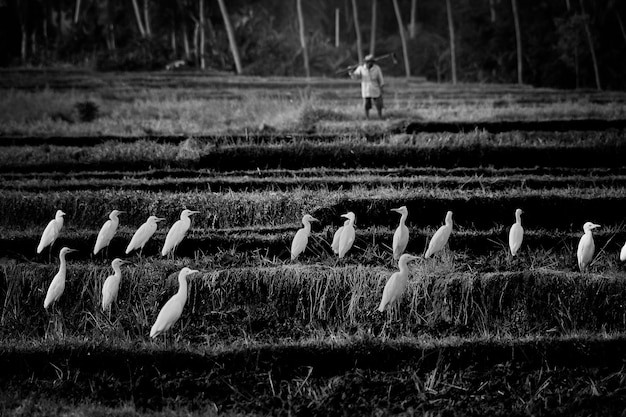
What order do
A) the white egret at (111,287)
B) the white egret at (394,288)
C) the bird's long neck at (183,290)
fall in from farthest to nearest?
the white egret at (111,287) → the white egret at (394,288) → the bird's long neck at (183,290)

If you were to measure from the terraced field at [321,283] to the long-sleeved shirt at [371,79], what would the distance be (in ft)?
7.39

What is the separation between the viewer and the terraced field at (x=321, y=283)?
198 inches

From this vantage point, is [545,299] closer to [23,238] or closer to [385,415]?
[385,415]

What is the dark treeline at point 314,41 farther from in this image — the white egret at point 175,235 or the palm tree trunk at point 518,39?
the white egret at point 175,235

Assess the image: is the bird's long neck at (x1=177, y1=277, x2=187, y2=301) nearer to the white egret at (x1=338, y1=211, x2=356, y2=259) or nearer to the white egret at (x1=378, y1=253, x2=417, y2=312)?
the white egret at (x1=378, y1=253, x2=417, y2=312)

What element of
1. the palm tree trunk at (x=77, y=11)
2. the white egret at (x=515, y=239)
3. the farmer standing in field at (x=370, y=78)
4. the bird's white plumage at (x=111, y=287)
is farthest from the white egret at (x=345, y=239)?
the palm tree trunk at (x=77, y=11)

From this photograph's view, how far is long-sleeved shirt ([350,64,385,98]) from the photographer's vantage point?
1404 cm

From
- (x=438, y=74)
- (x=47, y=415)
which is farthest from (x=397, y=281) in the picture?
(x=438, y=74)

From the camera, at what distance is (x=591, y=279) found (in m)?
6.25

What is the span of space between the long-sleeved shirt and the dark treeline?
12340 mm

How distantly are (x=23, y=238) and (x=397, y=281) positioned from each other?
3.78 meters

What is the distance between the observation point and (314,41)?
35.1 m

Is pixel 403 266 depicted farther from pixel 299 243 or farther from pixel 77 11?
pixel 77 11

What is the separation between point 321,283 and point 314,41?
29.5 m
